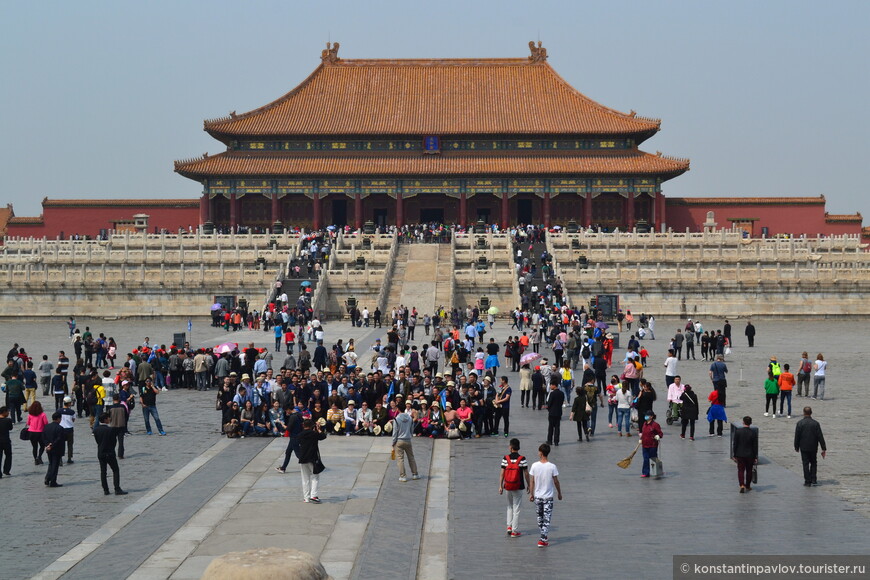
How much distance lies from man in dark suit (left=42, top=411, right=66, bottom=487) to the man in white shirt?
24.5ft

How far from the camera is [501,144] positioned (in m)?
77.9

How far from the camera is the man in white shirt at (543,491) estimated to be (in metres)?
14.8

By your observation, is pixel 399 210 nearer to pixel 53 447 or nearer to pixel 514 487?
pixel 53 447

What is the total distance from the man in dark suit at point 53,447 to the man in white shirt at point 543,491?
7.46 meters

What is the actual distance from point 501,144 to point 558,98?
636cm

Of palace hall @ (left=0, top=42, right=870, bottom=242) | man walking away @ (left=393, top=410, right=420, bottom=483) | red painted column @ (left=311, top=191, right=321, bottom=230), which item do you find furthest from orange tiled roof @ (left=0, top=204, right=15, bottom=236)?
man walking away @ (left=393, top=410, right=420, bottom=483)

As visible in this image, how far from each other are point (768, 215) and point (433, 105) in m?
22.7

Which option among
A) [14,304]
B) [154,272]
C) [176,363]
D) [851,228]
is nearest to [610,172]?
[851,228]

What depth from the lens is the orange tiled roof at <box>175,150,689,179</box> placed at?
75250mm

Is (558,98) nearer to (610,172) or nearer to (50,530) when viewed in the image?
(610,172)

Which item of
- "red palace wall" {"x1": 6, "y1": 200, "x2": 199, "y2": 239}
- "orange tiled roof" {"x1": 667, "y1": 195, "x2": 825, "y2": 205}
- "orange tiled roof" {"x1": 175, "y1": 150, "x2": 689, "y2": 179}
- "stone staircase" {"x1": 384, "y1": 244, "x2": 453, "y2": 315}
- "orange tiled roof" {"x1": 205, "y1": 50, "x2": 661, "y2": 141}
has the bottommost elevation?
"stone staircase" {"x1": 384, "y1": 244, "x2": 453, "y2": 315}

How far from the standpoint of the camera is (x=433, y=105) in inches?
3211

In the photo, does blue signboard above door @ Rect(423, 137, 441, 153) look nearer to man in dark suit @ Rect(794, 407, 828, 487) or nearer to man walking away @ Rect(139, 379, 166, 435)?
man walking away @ Rect(139, 379, 166, 435)

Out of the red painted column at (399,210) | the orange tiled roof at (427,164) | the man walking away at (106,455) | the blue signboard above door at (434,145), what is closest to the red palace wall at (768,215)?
the orange tiled roof at (427,164)
